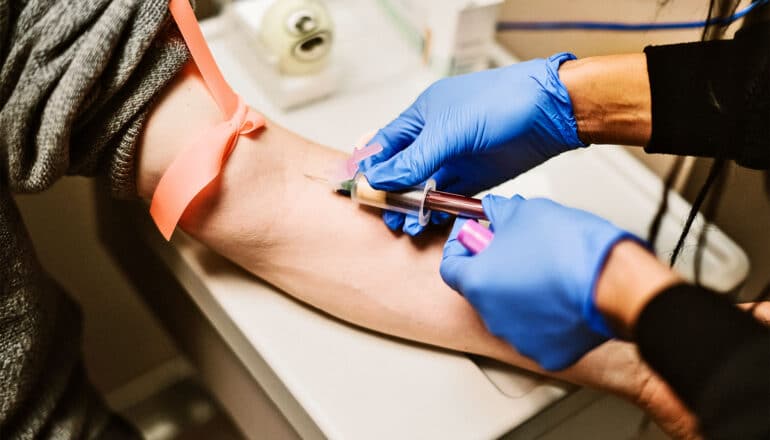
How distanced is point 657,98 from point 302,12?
0.41m

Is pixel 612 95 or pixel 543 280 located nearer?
pixel 543 280

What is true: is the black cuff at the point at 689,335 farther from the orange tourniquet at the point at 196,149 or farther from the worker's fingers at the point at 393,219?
the orange tourniquet at the point at 196,149

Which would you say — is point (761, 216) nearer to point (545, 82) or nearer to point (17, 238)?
point (545, 82)

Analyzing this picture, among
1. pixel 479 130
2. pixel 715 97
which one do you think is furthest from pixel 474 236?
pixel 715 97

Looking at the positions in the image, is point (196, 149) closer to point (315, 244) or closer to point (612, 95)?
point (315, 244)

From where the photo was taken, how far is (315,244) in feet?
2.31

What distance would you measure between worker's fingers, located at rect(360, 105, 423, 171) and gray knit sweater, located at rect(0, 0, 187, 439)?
0.21 meters

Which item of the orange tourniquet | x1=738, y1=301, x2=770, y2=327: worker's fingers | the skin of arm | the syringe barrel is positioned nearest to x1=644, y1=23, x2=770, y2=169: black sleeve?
the skin of arm

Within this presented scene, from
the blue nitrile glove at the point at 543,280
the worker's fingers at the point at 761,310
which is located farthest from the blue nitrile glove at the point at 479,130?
the worker's fingers at the point at 761,310

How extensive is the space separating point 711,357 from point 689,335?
2 centimetres

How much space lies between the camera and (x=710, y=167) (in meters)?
0.84

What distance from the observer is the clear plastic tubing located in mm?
655

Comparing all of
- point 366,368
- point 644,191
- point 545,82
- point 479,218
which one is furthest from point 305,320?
point 644,191

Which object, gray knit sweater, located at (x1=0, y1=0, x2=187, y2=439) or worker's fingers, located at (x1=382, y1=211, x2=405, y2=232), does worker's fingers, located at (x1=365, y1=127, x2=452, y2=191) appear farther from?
gray knit sweater, located at (x1=0, y1=0, x2=187, y2=439)
